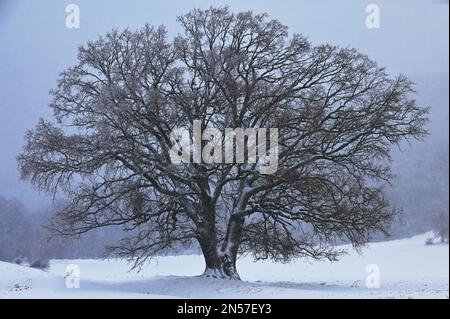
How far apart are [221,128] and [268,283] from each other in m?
4.33

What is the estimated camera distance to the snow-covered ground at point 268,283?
11.7 metres

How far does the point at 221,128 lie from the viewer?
14.7m

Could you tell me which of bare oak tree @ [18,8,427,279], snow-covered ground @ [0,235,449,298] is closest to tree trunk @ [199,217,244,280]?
bare oak tree @ [18,8,427,279]

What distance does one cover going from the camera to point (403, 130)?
15172mm

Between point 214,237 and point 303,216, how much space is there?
7.83 feet

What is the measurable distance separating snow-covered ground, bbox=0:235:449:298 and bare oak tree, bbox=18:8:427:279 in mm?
1074

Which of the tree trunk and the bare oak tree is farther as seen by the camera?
the tree trunk

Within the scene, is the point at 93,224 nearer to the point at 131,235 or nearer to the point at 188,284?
the point at 131,235

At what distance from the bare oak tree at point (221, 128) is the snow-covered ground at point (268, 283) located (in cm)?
107

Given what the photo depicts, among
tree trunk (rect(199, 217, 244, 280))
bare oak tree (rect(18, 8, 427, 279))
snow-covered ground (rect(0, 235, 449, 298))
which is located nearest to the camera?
snow-covered ground (rect(0, 235, 449, 298))

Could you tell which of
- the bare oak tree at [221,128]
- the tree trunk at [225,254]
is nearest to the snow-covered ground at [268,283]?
the tree trunk at [225,254]

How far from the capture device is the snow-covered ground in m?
11.7

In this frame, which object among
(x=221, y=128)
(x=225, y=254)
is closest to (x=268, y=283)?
(x=225, y=254)

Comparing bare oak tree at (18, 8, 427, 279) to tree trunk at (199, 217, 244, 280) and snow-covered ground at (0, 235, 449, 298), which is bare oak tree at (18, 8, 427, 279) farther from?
snow-covered ground at (0, 235, 449, 298)
